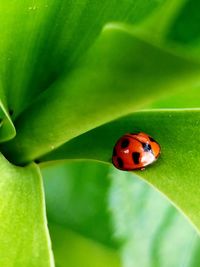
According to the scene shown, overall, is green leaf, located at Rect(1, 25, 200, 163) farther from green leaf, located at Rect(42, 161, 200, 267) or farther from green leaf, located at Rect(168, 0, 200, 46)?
green leaf, located at Rect(42, 161, 200, 267)

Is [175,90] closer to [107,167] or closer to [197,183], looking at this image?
[197,183]

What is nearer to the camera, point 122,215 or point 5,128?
point 5,128

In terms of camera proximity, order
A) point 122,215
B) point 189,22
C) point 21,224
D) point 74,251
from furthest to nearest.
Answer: point 122,215 < point 74,251 < point 21,224 < point 189,22

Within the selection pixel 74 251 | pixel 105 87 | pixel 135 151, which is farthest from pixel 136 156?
pixel 105 87

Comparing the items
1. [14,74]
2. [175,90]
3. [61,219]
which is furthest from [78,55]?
[61,219]

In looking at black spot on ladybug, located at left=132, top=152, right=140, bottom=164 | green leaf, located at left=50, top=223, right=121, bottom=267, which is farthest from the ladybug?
green leaf, located at left=50, top=223, right=121, bottom=267

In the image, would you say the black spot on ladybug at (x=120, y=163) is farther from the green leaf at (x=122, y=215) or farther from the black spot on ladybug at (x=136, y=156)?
the green leaf at (x=122, y=215)

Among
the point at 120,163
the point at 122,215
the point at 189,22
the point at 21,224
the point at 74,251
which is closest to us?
the point at 189,22

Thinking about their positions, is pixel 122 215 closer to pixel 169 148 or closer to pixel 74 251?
pixel 74 251

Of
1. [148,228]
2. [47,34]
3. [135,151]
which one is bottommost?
[148,228]
